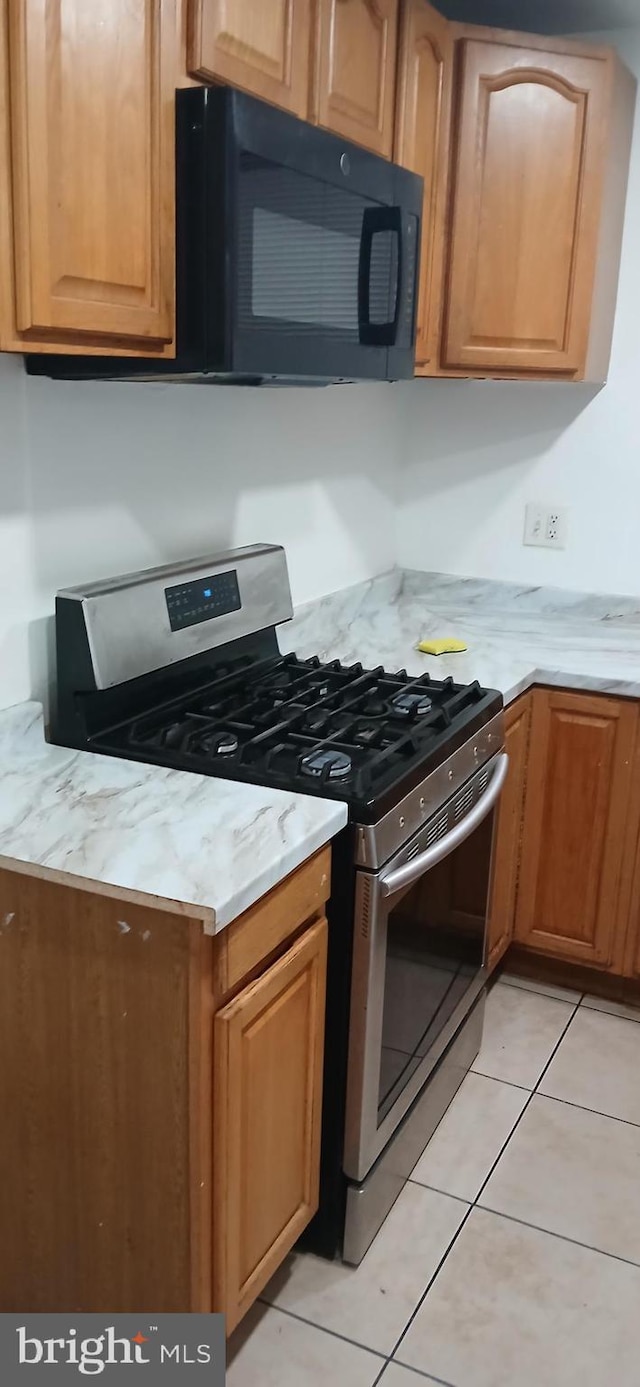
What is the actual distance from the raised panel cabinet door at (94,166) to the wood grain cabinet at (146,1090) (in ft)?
2.38

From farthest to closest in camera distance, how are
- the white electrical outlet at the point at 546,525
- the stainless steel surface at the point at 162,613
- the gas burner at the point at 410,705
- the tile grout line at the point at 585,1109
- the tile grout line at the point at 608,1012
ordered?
the white electrical outlet at the point at 546,525 → the tile grout line at the point at 608,1012 → the tile grout line at the point at 585,1109 → the gas burner at the point at 410,705 → the stainless steel surface at the point at 162,613

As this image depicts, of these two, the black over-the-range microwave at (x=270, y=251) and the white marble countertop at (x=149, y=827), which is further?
the black over-the-range microwave at (x=270, y=251)

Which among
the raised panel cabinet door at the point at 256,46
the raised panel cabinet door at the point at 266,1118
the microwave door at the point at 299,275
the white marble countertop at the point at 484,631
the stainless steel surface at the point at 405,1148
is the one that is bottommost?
the stainless steel surface at the point at 405,1148

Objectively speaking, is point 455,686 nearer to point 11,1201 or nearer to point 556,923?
point 556,923

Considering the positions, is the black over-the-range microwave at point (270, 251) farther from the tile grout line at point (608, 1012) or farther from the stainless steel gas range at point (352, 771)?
the tile grout line at point (608, 1012)

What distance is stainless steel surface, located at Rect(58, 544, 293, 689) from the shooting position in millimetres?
1731

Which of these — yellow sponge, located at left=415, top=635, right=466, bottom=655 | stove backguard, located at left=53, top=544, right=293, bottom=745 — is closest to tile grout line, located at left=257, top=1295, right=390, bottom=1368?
stove backguard, located at left=53, top=544, right=293, bottom=745

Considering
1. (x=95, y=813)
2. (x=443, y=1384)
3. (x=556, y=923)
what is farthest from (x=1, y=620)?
(x=556, y=923)

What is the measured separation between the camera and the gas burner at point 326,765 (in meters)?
1.63

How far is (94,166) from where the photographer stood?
1361 mm

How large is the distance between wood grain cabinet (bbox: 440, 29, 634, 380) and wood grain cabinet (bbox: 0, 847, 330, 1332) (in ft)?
4.59

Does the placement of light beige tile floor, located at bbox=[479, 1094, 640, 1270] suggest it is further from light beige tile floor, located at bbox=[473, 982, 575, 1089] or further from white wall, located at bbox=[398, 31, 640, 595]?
white wall, located at bbox=[398, 31, 640, 595]

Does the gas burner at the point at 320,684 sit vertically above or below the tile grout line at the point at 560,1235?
above

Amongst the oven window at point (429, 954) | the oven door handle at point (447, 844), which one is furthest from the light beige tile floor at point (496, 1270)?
the oven door handle at point (447, 844)
